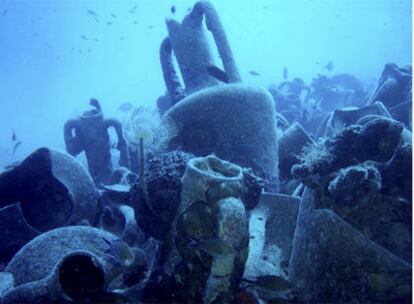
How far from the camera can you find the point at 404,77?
7918 mm

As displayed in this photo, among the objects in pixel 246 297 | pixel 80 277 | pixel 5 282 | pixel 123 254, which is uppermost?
pixel 80 277

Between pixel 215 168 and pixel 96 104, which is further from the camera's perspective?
pixel 96 104

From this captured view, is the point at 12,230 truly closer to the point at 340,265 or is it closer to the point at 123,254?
the point at 123,254

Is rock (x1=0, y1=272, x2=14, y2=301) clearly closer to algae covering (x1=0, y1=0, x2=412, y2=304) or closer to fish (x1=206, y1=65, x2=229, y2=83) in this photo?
algae covering (x1=0, y1=0, x2=412, y2=304)

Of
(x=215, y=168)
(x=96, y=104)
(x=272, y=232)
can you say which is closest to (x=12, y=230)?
(x=215, y=168)

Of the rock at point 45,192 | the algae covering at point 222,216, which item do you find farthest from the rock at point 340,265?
the rock at point 45,192

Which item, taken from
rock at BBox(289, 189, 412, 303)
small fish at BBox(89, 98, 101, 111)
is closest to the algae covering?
rock at BBox(289, 189, 412, 303)

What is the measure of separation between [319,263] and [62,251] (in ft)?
9.36

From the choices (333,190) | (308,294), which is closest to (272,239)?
(308,294)

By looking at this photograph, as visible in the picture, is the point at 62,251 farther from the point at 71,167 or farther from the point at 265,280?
the point at 265,280

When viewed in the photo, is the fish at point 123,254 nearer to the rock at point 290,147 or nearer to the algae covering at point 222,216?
the algae covering at point 222,216

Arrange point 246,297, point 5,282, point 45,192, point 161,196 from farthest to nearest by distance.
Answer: point 45,192, point 5,282, point 161,196, point 246,297

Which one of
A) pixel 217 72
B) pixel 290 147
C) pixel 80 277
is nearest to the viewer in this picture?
pixel 80 277

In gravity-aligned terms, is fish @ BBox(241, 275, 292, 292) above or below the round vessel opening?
below
